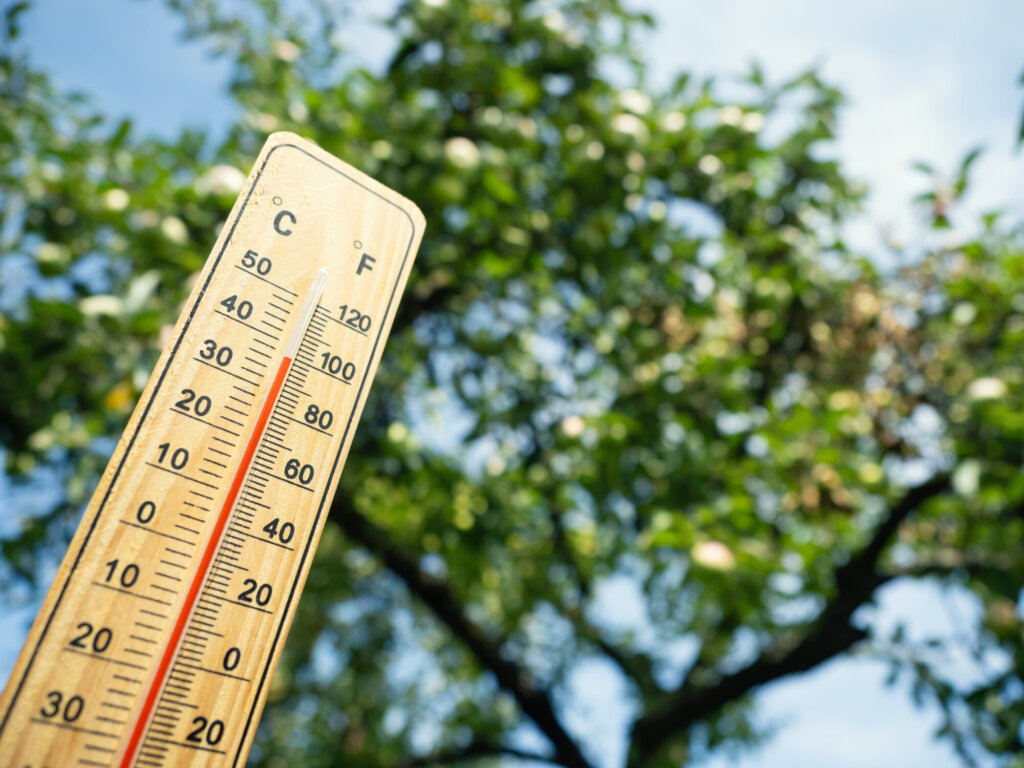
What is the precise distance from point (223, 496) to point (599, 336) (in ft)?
8.70

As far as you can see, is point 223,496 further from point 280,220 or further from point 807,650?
point 807,650

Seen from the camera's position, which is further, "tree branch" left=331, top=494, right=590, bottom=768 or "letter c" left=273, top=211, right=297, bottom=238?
"tree branch" left=331, top=494, right=590, bottom=768

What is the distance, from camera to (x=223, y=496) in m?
0.74

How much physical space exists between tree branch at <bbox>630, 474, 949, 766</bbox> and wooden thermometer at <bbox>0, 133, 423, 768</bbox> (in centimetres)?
272

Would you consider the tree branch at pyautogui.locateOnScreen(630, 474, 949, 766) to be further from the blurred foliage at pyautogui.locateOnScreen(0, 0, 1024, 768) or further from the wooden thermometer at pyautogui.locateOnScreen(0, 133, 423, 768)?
the wooden thermometer at pyautogui.locateOnScreen(0, 133, 423, 768)

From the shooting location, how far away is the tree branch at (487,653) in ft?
11.7

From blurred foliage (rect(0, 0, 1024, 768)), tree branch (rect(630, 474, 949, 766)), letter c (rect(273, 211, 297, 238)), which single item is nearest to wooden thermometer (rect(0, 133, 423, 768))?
letter c (rect(273, 211, 297, 238))

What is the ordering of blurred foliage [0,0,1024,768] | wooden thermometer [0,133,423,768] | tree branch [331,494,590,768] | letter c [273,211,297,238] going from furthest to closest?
tree branch [331,494,590,768]
blurred foliage [0,0,1024,768]
letter c [273,211,297,238]
wooden thermometer [0,133,423,768]

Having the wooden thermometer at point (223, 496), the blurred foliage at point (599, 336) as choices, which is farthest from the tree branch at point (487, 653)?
the wooden thermometer at point (223, 496)

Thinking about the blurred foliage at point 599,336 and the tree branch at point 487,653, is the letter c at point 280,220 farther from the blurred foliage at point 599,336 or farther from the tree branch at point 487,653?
the tree branch at point 487,653

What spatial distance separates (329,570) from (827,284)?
303cm

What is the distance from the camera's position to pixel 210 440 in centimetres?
75

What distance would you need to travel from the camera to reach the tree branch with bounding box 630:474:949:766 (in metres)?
3.06

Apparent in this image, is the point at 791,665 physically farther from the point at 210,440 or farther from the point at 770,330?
the point at 210,440
